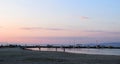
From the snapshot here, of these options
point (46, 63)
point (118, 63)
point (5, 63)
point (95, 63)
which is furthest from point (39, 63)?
point (118, 63)

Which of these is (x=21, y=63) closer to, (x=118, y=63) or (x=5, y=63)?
(x=5, y=63)

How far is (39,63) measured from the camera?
99.9 feet

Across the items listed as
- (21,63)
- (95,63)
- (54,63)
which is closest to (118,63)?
(95,63)

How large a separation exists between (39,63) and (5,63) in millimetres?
3345

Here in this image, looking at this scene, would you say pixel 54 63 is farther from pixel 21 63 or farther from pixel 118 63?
pixel 118 63

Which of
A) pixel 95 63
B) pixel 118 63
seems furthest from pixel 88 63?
pixel 118 63

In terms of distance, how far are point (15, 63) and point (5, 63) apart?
996 millimetres

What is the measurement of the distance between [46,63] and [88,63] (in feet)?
13.8

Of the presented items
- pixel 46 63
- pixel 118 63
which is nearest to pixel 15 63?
pixel 46 63

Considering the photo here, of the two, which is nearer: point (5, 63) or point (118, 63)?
point (5, 63)

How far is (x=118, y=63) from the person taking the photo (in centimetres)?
3144

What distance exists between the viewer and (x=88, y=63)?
30.8 m

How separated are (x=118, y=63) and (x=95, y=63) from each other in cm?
247

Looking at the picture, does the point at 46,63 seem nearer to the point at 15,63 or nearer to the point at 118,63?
the point at 15,63
